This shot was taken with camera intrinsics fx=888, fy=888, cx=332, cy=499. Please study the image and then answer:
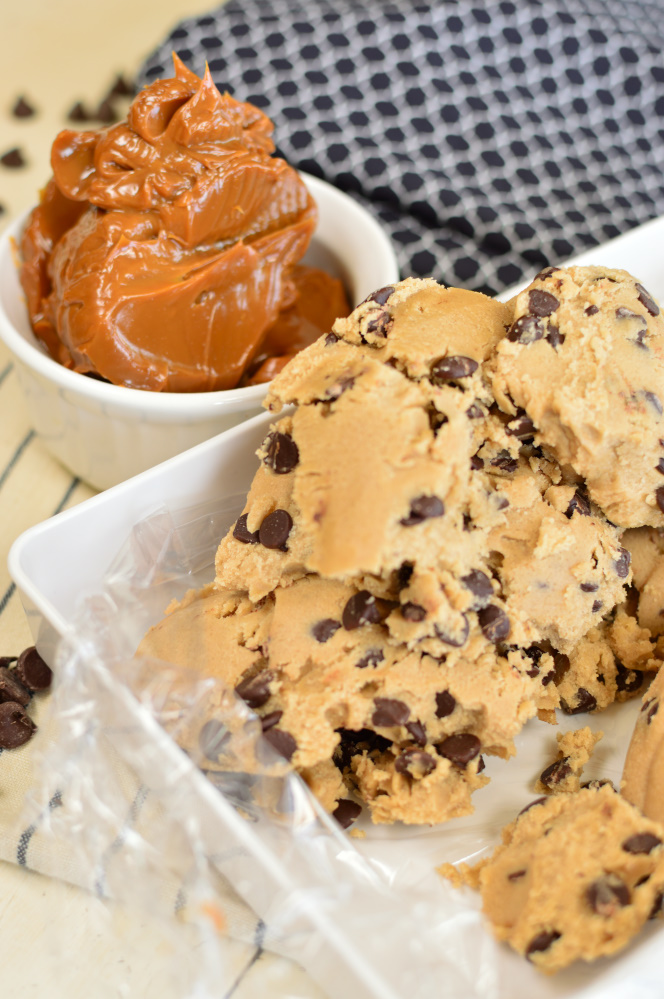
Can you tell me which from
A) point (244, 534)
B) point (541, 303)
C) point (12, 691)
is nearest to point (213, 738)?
point (244, 534)

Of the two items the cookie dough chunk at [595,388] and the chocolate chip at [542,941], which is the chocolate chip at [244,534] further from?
the chocolate chip at [542,941]

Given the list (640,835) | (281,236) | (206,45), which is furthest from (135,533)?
(206,45)

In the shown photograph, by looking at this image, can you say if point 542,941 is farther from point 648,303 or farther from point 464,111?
point 464,111

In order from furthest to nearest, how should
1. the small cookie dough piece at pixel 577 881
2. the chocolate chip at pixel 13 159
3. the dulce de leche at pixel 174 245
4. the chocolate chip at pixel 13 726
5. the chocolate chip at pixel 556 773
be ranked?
the chocolate chip at pixel 13 159 → the dulce de leche at pixel 174 245 → the chocolate chip at pixel 13 726 → the chocolate chip at pixel 556 773 → the small cookie dough piece at pixel 577 881

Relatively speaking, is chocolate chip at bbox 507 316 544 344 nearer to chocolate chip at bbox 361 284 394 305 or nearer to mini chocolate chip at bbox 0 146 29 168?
chocolate chip at bbox 361 284 394 305

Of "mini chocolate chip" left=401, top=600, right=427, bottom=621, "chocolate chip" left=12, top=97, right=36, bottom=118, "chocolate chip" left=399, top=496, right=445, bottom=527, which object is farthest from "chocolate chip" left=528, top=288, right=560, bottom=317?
"chocolate chip" left=12, top=97, right=36, bottom=118

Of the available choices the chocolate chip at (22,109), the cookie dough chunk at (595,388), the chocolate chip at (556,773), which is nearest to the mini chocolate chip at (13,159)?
the chocolate chip at (22,109)

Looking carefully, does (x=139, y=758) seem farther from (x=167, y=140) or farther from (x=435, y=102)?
(x=435, y=102)

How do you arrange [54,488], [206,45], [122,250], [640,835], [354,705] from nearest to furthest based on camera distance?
[640,835] → [354,705] → [122,250] → [54,488] → [206,45]
